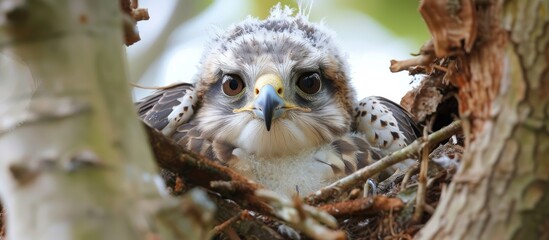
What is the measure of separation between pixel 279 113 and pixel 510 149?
6.75 ft

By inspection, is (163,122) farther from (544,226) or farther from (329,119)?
(544,226)

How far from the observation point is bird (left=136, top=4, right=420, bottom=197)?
145 inches

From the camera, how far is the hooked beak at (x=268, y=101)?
11.7ft

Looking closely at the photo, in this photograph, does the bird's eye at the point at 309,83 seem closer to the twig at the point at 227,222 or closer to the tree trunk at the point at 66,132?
the twig at the point at 227,222

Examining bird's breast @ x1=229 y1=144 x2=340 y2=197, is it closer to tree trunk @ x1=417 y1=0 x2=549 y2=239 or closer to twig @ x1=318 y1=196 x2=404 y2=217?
twig @ x1=318 y1=196 x2=404 y2=217

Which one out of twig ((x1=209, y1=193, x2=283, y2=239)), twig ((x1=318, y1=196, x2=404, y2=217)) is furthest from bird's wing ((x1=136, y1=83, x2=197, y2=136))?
twig ((x1=318, y1=196, x2=404, y2=217))

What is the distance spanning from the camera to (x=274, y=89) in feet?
12.1

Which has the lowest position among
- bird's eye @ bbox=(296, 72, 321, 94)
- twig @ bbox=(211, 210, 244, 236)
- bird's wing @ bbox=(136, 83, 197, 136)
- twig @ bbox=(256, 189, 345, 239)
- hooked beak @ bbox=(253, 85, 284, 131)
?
twig @ bbox=(211, 210, 244, 236)

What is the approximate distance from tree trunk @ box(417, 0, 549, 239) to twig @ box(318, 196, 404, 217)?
691 millimetres

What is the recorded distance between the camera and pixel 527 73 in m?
1.75

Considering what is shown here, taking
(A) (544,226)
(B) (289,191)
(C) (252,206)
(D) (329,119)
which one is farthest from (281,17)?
(A) (544,226)

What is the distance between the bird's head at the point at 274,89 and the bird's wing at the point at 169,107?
0.07m

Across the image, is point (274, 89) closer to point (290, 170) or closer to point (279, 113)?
point (279, 113)

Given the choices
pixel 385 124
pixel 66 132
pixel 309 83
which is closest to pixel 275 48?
pixel 309 83
